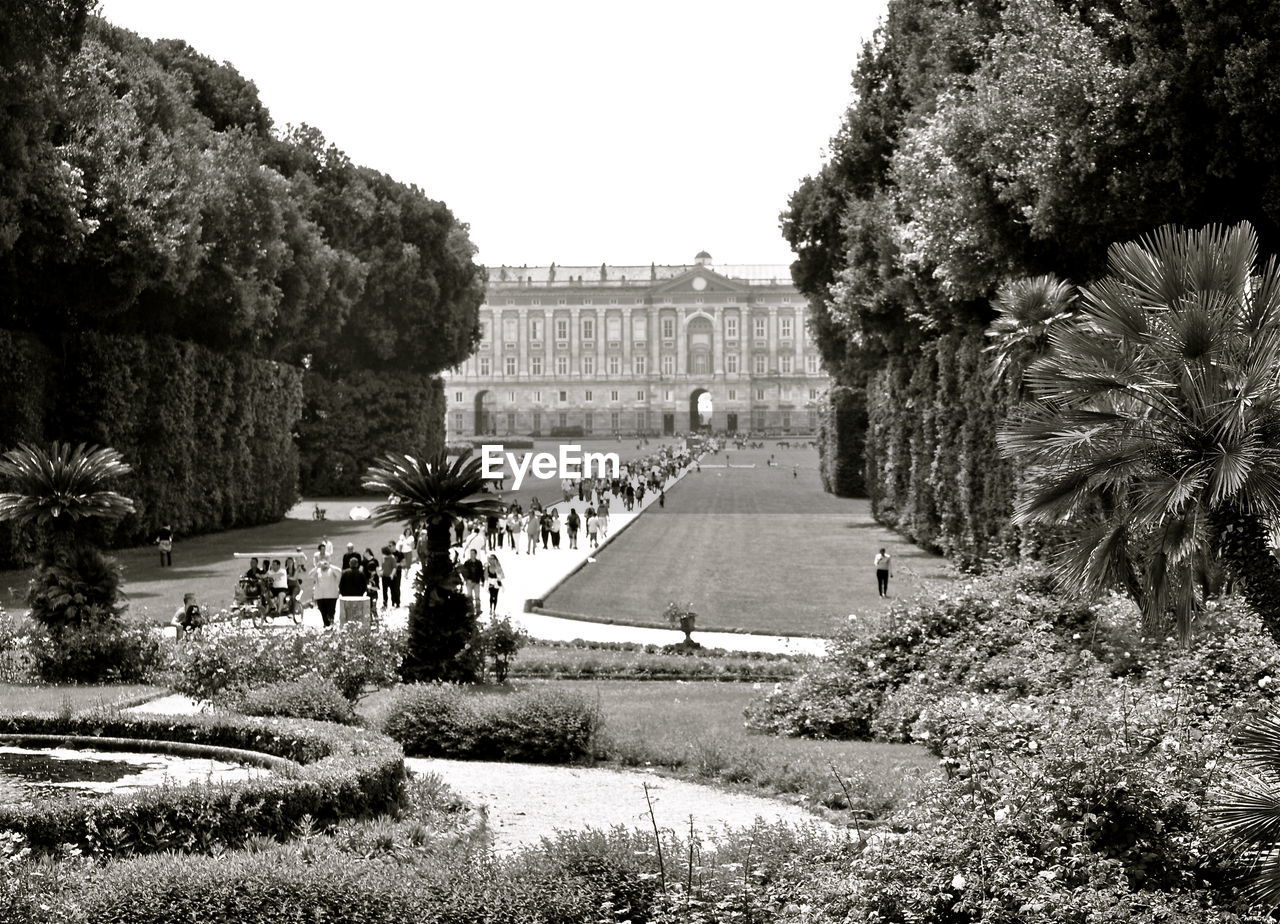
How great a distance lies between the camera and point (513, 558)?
33.9 m

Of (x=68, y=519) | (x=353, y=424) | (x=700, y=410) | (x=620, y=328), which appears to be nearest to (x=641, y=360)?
(x=620, y=328)

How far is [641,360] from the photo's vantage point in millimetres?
140125

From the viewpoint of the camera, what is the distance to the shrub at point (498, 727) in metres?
11.6

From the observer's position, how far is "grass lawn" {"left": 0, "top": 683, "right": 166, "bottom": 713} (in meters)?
13.2

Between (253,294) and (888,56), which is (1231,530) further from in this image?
(253,294)

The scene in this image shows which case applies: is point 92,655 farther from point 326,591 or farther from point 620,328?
point 620,328

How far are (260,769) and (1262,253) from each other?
564 inches

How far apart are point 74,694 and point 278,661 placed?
8.55ft

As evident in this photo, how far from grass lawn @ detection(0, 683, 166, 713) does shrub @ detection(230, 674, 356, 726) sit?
6.80 ft

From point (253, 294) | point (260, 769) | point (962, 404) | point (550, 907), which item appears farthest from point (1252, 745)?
point (253, 294)

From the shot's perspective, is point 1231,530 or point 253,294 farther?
point 253,294

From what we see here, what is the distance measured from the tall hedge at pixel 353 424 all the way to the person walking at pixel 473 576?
33140 millimetres

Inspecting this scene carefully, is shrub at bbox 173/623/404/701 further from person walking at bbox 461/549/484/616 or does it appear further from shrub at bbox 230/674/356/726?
person walking at bbox 461/549/484/616

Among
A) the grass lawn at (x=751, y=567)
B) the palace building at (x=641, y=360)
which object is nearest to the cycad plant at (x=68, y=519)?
the grass lawn at (x=751, y=567)
